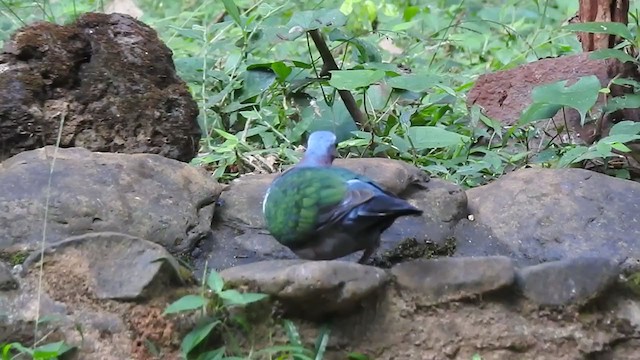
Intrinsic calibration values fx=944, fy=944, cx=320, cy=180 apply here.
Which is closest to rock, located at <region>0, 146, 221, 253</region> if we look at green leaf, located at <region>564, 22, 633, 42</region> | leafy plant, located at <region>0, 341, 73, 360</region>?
leafy plant, located at <region>0, 341, 73, 360</region>

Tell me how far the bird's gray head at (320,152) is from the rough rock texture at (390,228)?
1.15 feet

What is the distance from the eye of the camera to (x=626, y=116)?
155 inches

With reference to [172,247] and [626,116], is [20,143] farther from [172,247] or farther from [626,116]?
[626,116]

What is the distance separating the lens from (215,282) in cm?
219

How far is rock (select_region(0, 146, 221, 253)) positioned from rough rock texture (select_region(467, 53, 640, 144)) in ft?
6.50

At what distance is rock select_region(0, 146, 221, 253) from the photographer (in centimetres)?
258

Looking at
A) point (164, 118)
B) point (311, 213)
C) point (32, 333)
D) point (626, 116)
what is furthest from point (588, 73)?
point (32, 333)

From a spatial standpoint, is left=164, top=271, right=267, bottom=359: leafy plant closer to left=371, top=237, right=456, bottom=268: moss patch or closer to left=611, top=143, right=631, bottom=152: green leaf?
left=371, top=237, right=456, bottom=268: moss patch

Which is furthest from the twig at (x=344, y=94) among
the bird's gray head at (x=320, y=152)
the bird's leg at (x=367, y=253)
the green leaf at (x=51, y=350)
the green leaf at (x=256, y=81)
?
the green leaf at (x=51, y=350)

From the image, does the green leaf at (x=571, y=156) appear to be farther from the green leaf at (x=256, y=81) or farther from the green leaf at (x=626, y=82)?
the green leaf at (x=256, y=81)

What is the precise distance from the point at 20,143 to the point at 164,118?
48 cm

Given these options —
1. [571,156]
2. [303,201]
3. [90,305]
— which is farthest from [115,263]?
[571,156]

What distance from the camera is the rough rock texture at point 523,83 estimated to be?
427cm

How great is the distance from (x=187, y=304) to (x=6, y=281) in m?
0.46
